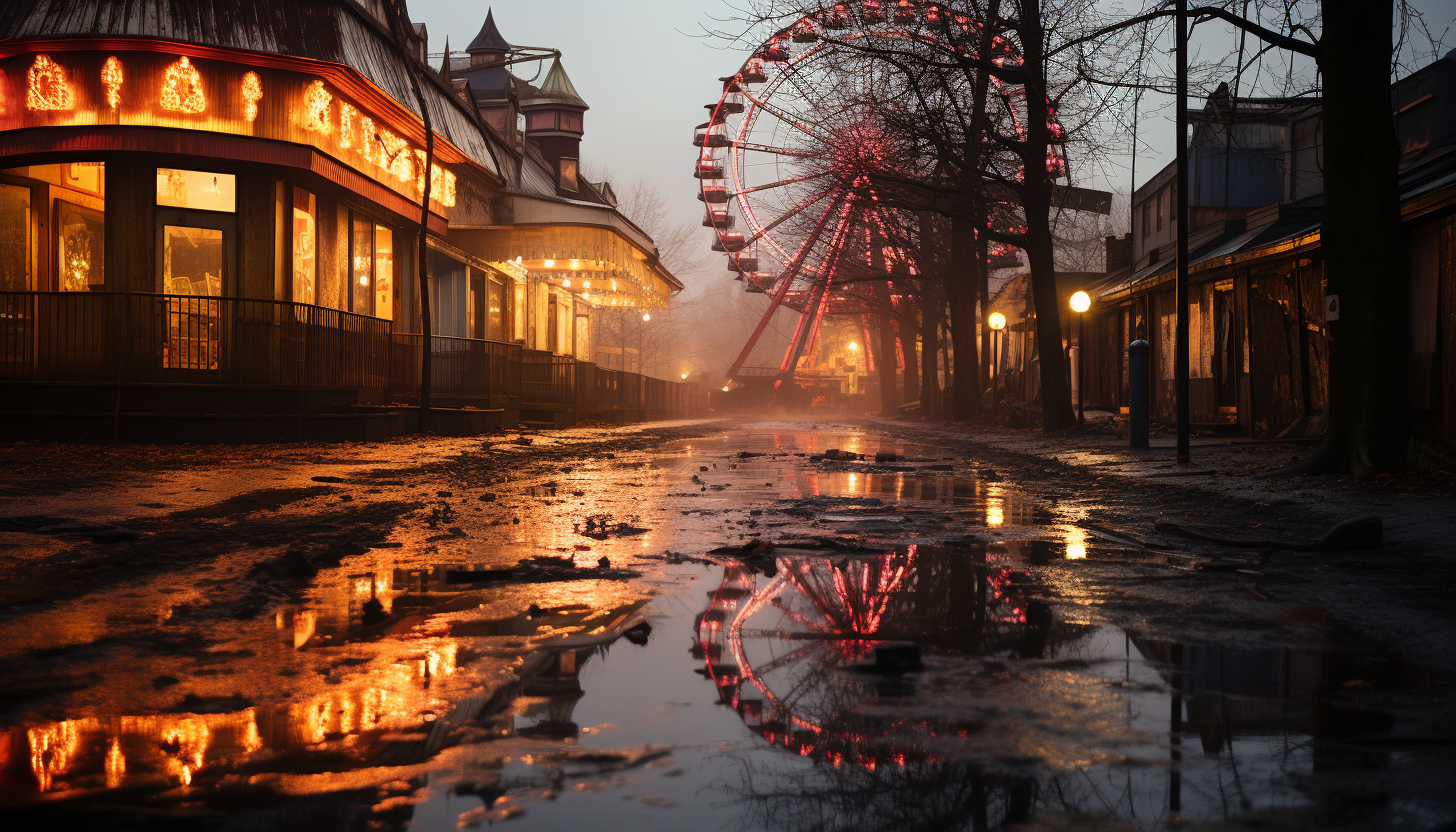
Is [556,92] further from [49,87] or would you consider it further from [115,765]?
[115,765]

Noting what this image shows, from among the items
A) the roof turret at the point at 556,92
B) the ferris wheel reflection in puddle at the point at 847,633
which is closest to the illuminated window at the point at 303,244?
the ferris wheel reflection in puddle at the point at 847,633

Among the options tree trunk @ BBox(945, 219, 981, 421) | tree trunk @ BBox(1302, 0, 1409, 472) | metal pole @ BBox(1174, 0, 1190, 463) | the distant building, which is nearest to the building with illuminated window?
metal pole @ BBox(1174, 0, 1190, 463)

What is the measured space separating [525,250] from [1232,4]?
20141 mm

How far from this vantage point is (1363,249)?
9.05m

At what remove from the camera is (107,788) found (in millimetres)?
2064

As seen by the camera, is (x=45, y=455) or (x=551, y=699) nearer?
(x=551, y=699)

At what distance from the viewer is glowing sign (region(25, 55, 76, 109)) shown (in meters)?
16.4

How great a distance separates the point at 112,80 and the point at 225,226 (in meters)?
2.64

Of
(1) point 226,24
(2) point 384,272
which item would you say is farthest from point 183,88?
(2) point 384,272

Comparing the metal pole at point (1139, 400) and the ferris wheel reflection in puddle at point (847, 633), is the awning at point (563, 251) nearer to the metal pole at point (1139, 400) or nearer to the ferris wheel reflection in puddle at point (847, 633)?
the metal pole at point (1139, 400)

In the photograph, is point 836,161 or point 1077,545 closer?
→ point 1077,545

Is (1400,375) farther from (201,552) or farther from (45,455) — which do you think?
A: (45,455)

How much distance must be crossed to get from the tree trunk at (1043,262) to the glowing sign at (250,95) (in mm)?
13245

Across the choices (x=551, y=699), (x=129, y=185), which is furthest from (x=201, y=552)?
(x=129, y=185)
